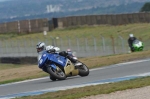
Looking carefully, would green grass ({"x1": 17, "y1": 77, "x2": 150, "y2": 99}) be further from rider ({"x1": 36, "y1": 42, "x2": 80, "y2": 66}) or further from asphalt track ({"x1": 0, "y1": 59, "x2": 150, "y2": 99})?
rider ({"x1": 36, "y1": 42, "x2": 80, "y2": 66})

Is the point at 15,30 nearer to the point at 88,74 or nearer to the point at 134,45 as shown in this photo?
the point at 134,45

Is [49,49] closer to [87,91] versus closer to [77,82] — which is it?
Answer: [77,82]

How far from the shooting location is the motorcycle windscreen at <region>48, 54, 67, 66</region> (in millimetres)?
18578

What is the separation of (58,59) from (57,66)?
0.70 ft

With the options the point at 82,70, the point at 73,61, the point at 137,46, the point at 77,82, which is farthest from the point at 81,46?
the point at 77,82

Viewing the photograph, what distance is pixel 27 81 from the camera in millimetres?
21250

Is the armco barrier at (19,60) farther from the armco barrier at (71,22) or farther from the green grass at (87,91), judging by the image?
the green grass at (87,91)

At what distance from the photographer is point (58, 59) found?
18656 millimetres

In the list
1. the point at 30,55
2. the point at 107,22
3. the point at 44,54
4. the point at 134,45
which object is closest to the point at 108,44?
the point at 134,45

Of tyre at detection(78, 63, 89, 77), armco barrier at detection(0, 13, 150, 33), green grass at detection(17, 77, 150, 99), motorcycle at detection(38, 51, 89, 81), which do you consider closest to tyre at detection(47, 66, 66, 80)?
motorcycle at detection(38, 51, 89, 81)

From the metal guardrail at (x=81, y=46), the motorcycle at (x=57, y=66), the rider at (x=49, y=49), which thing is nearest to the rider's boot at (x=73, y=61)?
the rider at (x=49, y=49)

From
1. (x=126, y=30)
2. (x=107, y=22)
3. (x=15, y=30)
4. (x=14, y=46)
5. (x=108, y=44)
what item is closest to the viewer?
(x=108, y=44)

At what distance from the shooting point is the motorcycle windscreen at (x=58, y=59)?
61.0ft

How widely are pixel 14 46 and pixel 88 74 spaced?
→ 90.2 ft
